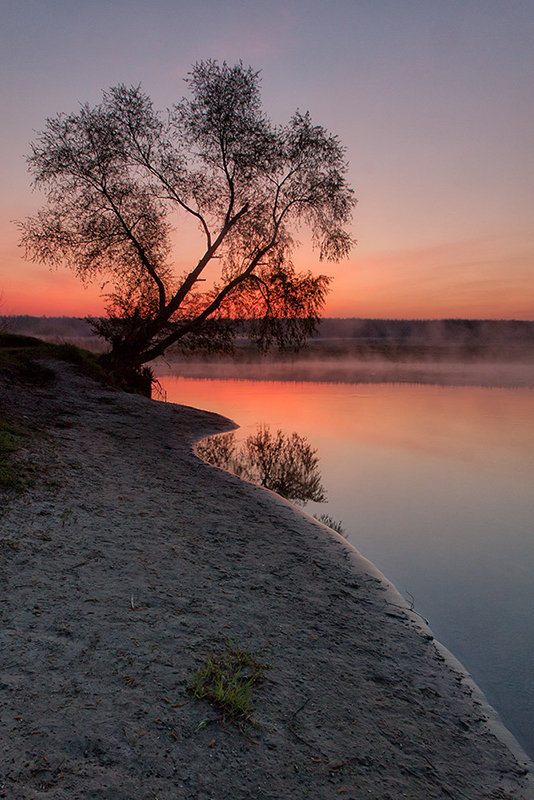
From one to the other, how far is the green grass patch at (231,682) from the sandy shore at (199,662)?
0.25ft

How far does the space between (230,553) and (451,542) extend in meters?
4.12

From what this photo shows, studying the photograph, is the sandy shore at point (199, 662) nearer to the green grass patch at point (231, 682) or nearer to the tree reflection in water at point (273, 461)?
the green grass patch at point (231, 682)

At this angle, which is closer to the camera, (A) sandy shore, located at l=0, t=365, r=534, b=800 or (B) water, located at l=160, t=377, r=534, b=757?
(A) sandy shore, located at l=0, t=365, r=534, b=800

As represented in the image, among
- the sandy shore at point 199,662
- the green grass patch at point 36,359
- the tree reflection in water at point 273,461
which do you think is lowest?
the tree reflection in water at point 273,461

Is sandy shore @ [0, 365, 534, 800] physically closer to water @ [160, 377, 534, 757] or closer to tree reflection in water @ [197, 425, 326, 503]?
water @ [160, 377, 534, 757]

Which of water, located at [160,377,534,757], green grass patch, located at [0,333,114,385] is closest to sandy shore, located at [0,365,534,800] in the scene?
water, located at [160,377,534,757]

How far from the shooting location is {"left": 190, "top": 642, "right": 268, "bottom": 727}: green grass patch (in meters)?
3.32

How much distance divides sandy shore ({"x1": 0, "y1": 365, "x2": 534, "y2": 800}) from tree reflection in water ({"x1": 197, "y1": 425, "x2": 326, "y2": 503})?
3.80 meters

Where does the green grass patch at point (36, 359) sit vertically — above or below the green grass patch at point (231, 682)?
above

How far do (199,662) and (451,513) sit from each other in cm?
724

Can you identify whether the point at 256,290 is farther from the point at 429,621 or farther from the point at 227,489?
the point at 429,621

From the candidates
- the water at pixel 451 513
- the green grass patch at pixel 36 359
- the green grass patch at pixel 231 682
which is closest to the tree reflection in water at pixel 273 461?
the water at pixel 451 513

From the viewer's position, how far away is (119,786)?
267 cm

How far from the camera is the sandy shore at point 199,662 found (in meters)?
2.88
